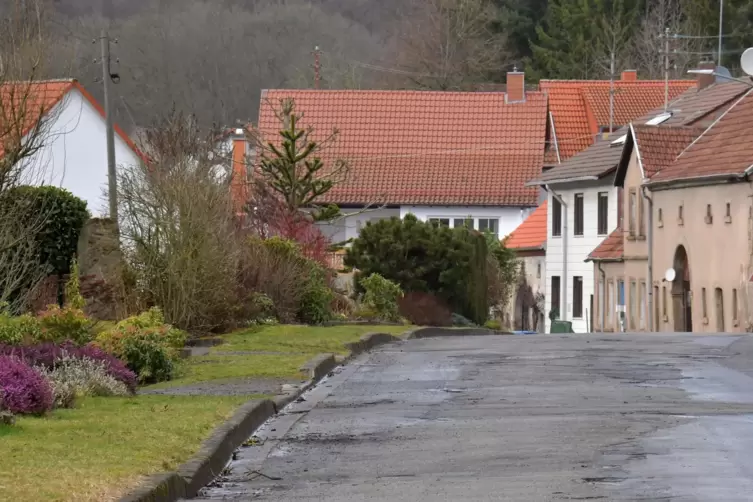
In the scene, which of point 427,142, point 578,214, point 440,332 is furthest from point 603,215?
point 440,332

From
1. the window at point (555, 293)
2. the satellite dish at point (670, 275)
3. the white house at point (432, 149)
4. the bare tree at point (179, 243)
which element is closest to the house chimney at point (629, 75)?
the white house at point (432, 149)

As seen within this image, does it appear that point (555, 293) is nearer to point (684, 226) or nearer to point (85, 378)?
point (684, 226)

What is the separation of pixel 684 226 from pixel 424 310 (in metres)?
16.2

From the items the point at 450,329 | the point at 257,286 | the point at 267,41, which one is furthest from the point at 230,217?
the point at 267,41

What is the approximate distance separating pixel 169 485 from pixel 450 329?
27.2 meters

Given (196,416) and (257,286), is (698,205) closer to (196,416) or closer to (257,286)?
(257,286)

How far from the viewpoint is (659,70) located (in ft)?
306

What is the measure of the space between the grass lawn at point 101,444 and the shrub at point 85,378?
39 cm

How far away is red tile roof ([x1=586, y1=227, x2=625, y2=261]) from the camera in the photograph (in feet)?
195

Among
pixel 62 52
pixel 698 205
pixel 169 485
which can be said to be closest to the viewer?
pixel 169 485

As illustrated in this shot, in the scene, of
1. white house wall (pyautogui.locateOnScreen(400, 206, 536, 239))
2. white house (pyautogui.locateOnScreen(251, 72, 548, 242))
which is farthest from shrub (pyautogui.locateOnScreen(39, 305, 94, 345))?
white house wall (pyautogui.locateOnScreen(400, 206, 536, 239))

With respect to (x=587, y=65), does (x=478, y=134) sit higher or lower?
lower

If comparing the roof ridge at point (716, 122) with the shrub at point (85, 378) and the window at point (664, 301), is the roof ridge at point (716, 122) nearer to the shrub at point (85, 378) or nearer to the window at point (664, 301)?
the window at point (664, 301)

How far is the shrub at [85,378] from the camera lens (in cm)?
1582
